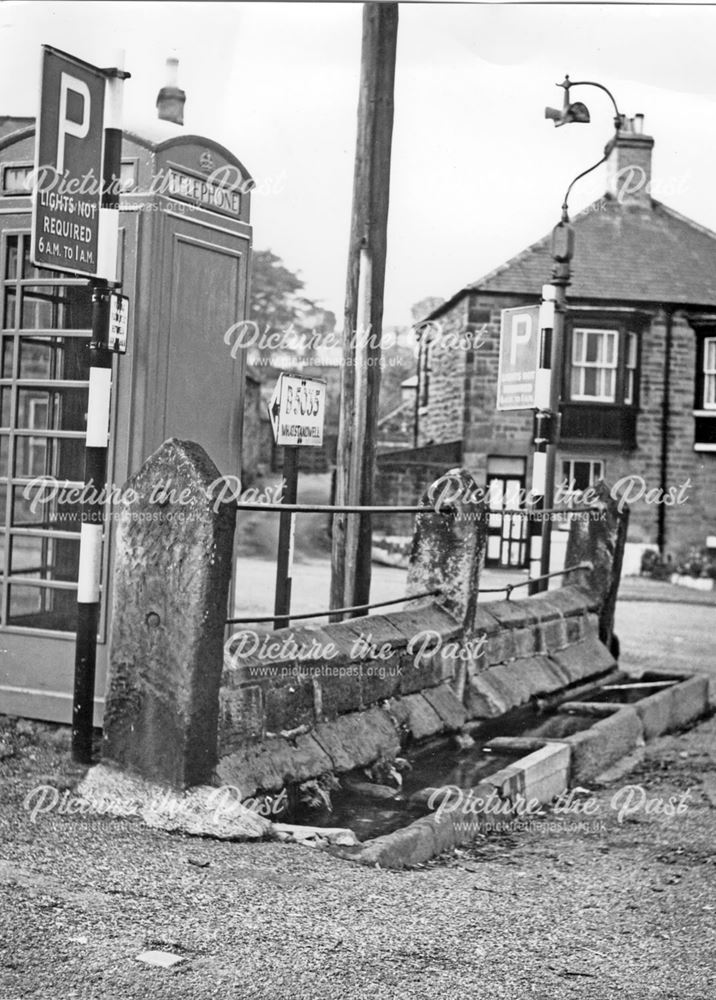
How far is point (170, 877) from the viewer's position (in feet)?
10.9

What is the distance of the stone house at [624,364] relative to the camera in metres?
7.22

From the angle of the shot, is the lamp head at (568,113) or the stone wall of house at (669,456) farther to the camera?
the stone wall of house at (669,456)

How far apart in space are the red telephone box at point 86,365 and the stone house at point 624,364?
2.01 meters

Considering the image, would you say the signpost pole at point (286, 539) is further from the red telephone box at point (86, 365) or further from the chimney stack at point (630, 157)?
the chimney stack at point (630, 157)

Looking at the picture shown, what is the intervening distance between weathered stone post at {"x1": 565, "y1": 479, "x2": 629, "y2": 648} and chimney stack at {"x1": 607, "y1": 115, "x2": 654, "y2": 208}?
2204 mm

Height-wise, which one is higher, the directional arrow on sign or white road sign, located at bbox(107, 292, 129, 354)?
white road sign, located at bbox(107, 292, 129, 354)

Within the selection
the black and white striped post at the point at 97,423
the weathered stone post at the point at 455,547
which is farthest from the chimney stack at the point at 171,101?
the weathered stone post at the point at 455,547

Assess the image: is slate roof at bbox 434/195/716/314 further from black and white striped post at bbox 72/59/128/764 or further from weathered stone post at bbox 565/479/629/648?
black and white striped post at bbox 72/59/128/764

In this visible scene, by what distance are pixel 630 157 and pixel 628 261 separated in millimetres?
4149

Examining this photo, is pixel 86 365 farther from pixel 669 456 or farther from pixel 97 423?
pixel 669 456

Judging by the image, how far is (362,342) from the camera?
6695 millimetres

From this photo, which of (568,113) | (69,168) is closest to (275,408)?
(69,168)

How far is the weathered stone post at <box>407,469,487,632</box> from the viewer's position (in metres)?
5.82

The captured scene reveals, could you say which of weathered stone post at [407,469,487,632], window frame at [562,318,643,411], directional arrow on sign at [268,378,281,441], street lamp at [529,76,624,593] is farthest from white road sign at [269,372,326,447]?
window frame at [562,318,643,411]
